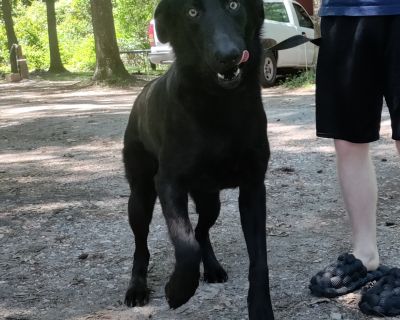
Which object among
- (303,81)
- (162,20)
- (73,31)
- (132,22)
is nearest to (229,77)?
(162,20)

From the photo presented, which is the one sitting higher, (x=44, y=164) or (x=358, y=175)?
(x=358, y=175)

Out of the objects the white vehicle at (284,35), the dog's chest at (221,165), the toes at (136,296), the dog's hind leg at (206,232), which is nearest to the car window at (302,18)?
the white vehicle at (284,35)

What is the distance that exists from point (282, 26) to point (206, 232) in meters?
11.0

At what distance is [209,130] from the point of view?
2.73 meters

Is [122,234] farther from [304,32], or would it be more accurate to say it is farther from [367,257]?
[304,32]

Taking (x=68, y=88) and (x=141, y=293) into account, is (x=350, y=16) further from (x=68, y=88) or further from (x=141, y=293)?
(x=68, y=88)

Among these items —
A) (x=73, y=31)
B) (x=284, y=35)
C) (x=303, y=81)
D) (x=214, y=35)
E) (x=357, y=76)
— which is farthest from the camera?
(x=73, y=31)

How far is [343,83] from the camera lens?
2.97 m

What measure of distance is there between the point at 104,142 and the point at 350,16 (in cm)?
535

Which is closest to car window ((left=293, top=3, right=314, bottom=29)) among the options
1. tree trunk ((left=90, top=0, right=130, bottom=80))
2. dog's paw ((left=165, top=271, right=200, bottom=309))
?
tree trunk ((left=90, top=0, right=130, bottom=80))

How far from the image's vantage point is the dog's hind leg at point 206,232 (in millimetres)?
3383

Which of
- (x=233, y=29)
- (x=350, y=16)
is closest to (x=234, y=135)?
(x=233, y=29)

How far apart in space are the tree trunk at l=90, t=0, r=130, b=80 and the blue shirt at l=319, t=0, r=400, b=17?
12.9 metres

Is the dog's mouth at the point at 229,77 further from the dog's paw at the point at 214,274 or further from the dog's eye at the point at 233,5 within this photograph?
the dog's paw at the point at 214,274
